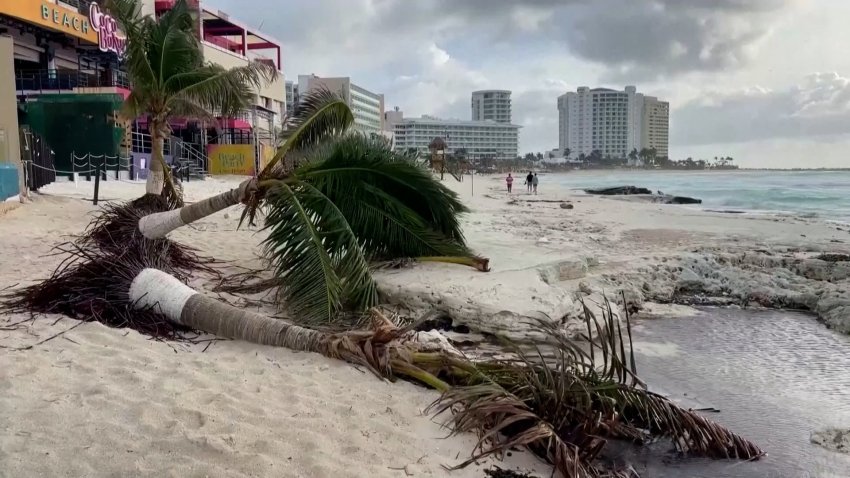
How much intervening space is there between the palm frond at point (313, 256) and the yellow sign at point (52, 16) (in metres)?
21.1

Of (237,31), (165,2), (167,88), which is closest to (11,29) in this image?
(165,2)

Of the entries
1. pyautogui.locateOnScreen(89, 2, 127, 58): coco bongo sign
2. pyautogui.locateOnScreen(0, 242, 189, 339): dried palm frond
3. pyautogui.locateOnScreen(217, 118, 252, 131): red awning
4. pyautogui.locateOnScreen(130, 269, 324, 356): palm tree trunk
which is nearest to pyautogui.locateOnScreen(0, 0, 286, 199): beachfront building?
pyautogui.locateOnScreen(89, 2, 127, 58): coco bongo sign

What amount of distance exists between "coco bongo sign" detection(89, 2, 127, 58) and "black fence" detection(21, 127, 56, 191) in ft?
37.3

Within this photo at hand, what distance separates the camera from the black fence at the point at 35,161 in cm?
1446

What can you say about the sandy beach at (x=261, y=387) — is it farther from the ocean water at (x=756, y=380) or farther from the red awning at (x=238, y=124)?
the red awning at (x=238, y=124)

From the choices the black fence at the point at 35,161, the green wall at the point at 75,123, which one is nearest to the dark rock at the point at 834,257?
the black fence at the point at 35,161

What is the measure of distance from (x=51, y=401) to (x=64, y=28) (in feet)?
85.4

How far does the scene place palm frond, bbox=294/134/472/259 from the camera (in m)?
7.48

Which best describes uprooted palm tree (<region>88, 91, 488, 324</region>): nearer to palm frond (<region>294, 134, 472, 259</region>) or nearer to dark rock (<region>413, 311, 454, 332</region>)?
palm frond (<region>294, 134, 472, 259</region>)

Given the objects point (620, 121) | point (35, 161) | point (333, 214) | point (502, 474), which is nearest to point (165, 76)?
point (35, 161)

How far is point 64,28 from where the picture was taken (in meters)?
24.8

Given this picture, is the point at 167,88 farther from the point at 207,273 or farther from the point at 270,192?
the point at 270,192

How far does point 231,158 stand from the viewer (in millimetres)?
37656

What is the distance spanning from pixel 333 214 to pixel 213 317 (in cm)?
181
